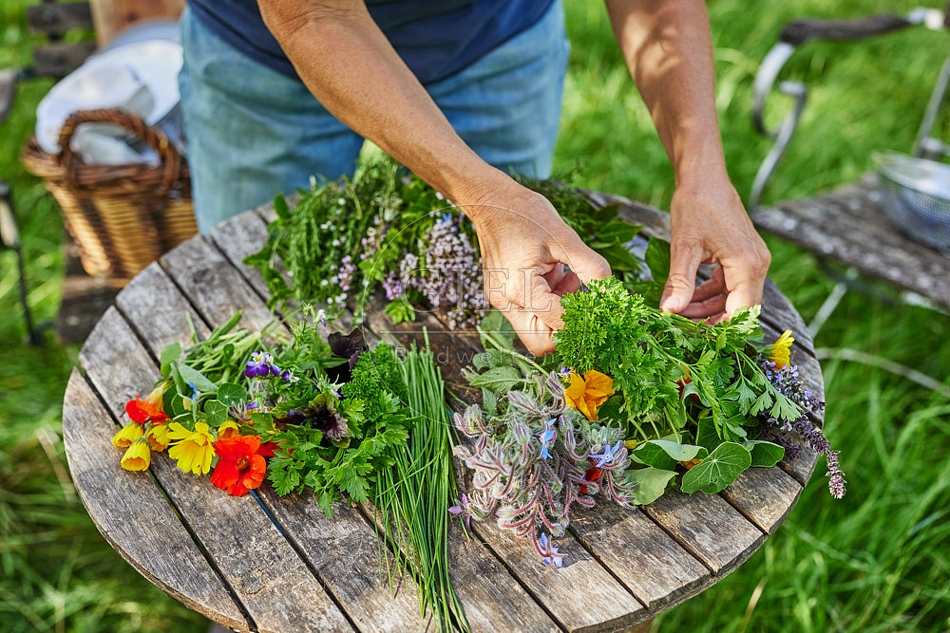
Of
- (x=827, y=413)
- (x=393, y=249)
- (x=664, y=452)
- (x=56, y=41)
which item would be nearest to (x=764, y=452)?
(x=664, y=452)

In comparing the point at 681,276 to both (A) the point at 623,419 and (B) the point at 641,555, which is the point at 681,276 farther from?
(B) the point at 641,555

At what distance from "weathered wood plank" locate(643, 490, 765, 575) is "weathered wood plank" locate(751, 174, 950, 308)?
1.62 m

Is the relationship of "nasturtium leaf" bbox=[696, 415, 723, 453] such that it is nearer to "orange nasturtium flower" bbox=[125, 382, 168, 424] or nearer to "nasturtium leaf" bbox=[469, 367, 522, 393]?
"nasturtium leaf" bbox=[469, 367, 522, 393]

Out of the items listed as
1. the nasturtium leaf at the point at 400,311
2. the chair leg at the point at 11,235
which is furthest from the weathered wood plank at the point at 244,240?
the chair leg at the point at 11,235

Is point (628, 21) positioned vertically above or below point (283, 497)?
above

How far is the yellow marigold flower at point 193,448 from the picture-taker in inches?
49.1

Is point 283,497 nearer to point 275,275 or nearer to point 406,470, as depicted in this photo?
point 406,470

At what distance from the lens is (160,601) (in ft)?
7.77

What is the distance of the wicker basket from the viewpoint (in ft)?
8.51

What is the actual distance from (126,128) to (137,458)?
168 cm

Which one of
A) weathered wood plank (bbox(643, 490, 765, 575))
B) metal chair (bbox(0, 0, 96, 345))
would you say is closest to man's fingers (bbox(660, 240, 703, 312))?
weathered wood plank (bbox(643, 490, 765, 575))

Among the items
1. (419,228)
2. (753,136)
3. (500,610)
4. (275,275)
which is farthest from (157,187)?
(753,136)

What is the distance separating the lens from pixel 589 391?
125cm

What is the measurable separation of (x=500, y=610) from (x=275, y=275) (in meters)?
0.85
